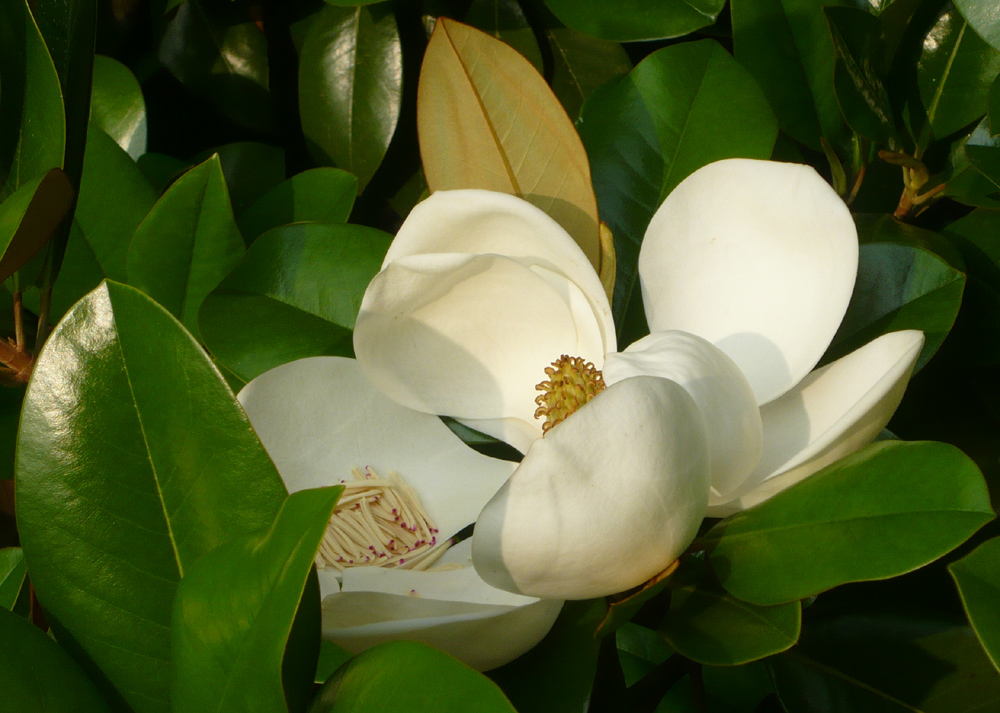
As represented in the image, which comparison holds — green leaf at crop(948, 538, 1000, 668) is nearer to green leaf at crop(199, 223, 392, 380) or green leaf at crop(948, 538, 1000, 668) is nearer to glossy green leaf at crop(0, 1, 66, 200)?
green leaf at crop(199, 223, 392, 380)

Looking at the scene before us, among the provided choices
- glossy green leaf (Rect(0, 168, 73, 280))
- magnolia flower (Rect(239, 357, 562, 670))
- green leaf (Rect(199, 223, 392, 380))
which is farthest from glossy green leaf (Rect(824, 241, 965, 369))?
glossy green leaf (Rect(0, 168, 73, 280))

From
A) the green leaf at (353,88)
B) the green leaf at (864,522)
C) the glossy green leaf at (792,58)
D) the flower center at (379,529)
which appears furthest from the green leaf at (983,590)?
the green leaf at (353,88)

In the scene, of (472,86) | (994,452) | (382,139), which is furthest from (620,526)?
(382,139)

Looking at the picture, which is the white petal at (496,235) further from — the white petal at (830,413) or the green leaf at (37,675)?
the green leaf at (37,675)

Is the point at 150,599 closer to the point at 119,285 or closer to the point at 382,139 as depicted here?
the point at 119,285

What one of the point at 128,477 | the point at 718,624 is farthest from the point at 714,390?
the point at 128,477

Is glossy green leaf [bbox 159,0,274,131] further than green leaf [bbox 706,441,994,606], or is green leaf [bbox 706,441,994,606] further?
glossy green leaf [bbox 159,0,274,131]
